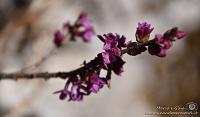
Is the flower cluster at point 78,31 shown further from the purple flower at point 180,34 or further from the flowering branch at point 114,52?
the purple flower at point 180,34

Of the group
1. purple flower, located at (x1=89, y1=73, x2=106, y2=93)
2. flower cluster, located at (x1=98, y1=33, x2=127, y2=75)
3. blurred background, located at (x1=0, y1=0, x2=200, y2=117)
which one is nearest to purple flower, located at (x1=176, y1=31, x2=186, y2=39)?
flower cluster, located at (x1=98, y1=33, x2=127, y2=75)

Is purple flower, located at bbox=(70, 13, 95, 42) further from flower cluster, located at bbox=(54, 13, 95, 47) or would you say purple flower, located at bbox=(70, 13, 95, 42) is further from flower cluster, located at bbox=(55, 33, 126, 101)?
flower cluster, located at bbox=(55, 33, 126, 101)

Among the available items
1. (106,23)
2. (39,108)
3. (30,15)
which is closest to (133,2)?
(106,23)

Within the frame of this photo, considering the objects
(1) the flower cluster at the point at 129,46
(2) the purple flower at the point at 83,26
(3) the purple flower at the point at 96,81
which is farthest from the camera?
(2) the purple flower at the point at 83,26

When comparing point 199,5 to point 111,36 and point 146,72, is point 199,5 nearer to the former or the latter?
point 146,72

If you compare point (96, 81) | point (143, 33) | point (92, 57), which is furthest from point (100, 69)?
point (92, 57)

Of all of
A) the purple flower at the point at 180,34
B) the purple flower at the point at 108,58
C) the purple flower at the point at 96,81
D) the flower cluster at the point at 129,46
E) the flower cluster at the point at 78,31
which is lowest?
the purple flower at the point at 96,81

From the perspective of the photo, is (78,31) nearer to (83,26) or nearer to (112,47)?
(83,26)

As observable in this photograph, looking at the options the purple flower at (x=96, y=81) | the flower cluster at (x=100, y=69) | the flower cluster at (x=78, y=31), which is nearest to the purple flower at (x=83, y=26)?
the flower cluster at (x=78, y=31)

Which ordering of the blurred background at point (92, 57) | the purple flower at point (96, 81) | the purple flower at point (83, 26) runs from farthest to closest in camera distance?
1. the blurred background at point (92, 57)
2. the purple flower at point (83, 26)
3. the purple flower at point (96, 81)
